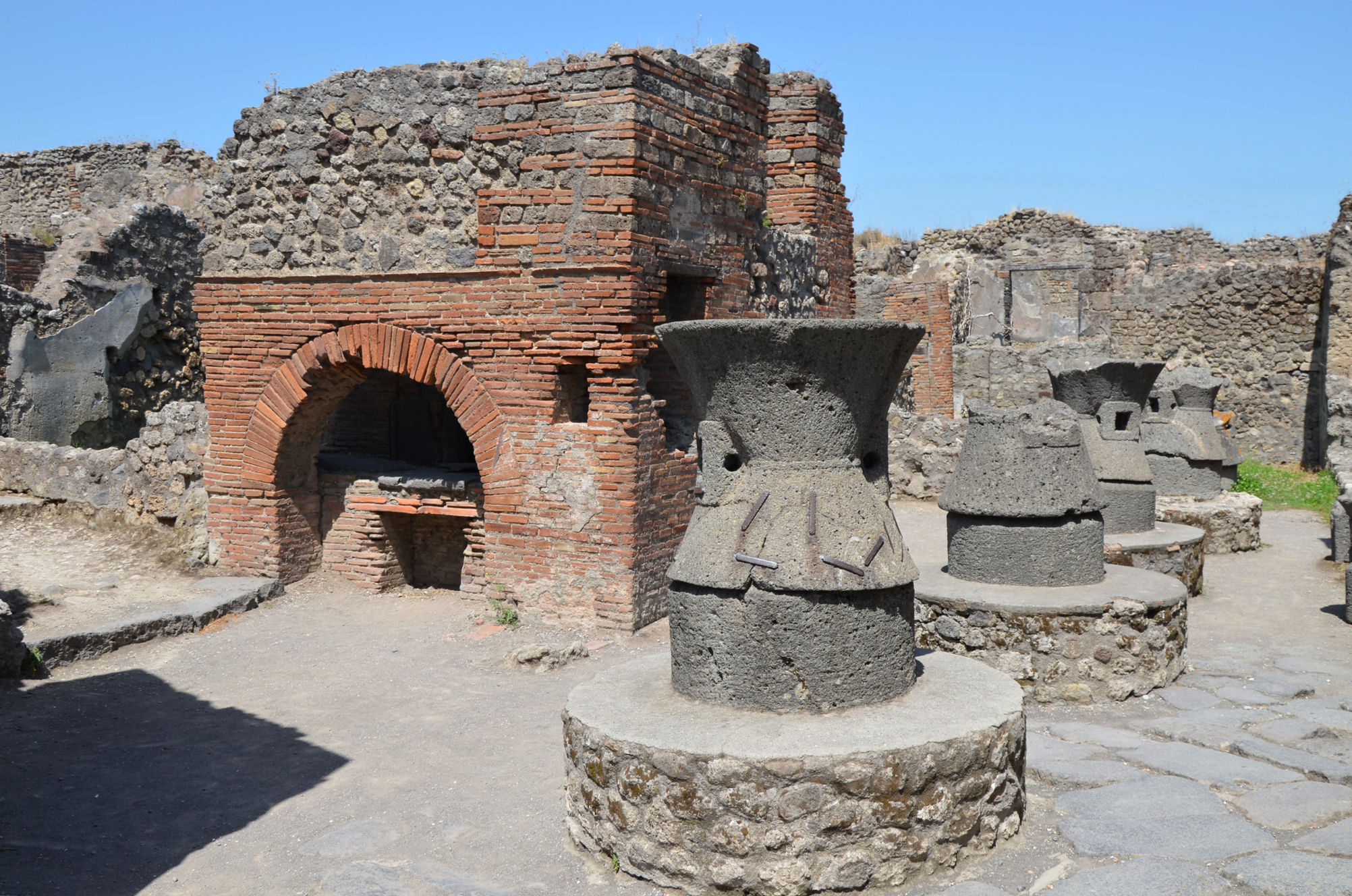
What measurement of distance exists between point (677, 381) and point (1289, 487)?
10.1m

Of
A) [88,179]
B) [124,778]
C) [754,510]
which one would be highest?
[88,179]

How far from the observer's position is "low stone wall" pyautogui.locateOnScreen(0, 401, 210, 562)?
9141mm

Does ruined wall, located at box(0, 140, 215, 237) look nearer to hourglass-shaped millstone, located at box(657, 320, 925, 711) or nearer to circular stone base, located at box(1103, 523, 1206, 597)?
circular stone base, located at box(1103, 523, 1206, 597)

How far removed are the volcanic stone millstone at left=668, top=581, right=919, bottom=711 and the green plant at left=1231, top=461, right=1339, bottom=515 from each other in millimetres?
9970

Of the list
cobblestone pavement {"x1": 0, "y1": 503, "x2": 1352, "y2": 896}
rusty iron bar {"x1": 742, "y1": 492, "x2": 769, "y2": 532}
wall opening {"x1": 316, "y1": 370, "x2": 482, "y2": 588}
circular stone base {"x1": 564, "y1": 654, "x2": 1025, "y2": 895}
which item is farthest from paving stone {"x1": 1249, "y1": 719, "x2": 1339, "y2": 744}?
wall opening {"x1": 316, "y1": 370, "x2": 482, "y2": 588}

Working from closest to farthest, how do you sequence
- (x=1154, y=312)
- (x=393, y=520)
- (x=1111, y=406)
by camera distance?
1. (x=393, y=520)
2. (x=1111, y=406)
3. (x=1154, y=312)

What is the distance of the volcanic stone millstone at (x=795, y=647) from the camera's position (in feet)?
12.8

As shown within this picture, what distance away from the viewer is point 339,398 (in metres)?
8.80

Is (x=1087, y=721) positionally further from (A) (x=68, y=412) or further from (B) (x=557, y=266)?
(A) (x=68, y=412)

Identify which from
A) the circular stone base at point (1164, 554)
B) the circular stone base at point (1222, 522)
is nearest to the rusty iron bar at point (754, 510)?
the circular stone base at point (1164, 554)

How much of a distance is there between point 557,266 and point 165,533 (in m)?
4.43

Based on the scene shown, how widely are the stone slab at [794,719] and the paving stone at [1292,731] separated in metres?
1.77

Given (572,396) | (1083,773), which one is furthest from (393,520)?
(1083,773)

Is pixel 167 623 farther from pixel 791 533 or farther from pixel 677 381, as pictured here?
pixel 791 533
